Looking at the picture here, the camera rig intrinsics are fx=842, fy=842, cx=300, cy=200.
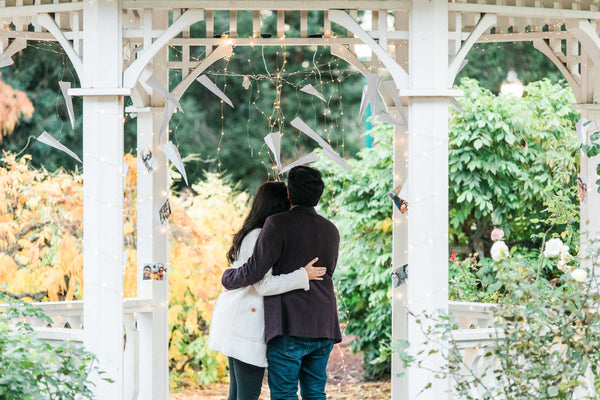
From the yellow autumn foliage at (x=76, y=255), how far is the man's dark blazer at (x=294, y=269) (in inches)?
142

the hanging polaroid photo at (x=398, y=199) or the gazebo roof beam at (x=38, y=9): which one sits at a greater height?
the gazebo roof beam at (x=38, y=9)

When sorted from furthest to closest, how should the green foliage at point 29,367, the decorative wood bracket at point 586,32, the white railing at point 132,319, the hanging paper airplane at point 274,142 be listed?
1. the white railing at point 132,319
2. the hanging paper airplane at point 274,142
3. the decorative wood bracket at point 586,32
4. the green foliage at point 29,367

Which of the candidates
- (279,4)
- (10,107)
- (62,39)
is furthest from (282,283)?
(10,107)

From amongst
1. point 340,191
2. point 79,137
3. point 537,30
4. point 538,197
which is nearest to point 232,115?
point 79,137

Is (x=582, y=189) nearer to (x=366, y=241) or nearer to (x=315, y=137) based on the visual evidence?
(x=315, y=137)

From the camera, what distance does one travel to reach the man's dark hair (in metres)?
4.08

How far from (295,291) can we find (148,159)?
1.89m

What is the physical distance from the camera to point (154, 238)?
5.67 metres

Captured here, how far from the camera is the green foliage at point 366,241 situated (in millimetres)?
7645

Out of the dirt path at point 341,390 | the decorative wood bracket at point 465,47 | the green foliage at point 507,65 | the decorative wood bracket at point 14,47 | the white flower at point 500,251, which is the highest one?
the green foliage at point 507,65

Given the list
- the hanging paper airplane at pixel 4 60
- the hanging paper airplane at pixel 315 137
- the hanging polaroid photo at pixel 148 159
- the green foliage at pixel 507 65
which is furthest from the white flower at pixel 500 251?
the green foliage at pixel 507 65

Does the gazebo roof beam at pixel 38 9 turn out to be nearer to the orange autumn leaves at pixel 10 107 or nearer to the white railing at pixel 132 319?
the white railing at pixel 132 319

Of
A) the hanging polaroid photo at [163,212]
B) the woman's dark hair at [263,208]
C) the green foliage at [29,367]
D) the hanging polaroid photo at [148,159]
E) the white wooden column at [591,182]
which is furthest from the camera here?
the hanging polaroid photo at [163,212]

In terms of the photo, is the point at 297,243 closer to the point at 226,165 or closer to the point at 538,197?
the point at 538,197
